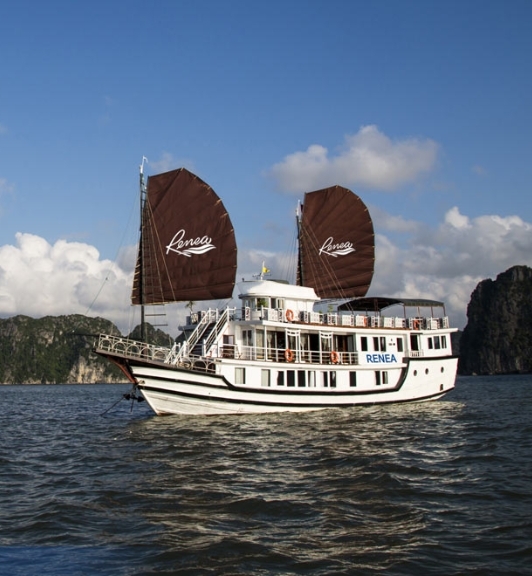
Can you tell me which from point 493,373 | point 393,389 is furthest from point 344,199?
point 493,373

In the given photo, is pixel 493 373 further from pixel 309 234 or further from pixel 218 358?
pixel 218 358

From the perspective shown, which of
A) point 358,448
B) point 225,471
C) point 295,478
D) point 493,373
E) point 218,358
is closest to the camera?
point 295,478

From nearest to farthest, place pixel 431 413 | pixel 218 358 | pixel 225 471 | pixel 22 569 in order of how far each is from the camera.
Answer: pixel 22 569 → pixel 225 471 → pixel 218 358 → pixel 431 413

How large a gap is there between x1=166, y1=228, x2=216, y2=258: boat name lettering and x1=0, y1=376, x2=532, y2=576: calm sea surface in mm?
11003

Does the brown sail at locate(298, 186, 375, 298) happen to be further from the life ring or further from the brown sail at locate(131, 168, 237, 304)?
the life ring

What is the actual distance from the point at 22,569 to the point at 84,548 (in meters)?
1.01

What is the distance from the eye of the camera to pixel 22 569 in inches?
300

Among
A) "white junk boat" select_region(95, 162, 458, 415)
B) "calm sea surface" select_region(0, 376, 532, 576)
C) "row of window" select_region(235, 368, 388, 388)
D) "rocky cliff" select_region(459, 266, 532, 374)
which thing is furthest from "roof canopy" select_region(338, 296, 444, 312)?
"rocky cliff" select_region(459, 266, 532, 374)

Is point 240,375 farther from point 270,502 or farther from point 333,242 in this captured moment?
point 333,242

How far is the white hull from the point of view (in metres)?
23.0

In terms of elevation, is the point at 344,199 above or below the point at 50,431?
above

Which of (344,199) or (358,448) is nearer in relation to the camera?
(358,448)

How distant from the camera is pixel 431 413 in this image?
26.1m

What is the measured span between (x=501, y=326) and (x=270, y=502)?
184793 millimetres
